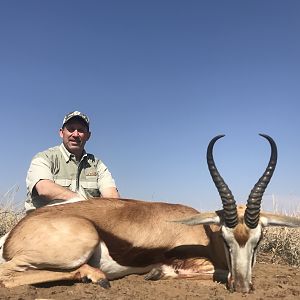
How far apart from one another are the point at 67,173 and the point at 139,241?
9.04 ft

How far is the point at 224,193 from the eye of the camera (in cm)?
540

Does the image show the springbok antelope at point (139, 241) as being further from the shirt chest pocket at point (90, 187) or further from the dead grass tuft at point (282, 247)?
the shirt chest pocket at point (90, 187)

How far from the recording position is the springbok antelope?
4.93 metres

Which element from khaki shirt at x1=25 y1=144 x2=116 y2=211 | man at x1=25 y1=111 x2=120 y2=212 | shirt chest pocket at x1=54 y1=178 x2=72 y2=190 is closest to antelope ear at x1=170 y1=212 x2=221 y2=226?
man at x1=25 y1=111 x2=120 y2=212

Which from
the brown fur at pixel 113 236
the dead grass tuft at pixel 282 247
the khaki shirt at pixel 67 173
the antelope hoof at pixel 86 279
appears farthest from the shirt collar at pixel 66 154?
the dead grass tuft at pixel 282 247

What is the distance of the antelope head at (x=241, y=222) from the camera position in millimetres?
4930

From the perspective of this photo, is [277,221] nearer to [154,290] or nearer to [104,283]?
[154,290]

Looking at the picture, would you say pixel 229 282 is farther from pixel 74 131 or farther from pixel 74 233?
pixel 74 131

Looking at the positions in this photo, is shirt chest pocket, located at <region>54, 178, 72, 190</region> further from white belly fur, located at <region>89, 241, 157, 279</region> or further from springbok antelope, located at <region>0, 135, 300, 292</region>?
white belly fur, located at <region>89, 241, 157, 279</region>

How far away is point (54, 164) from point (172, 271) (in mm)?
3016

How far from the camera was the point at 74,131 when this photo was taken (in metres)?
7.89

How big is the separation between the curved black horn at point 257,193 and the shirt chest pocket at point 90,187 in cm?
347

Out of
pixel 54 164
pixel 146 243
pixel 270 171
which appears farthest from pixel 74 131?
pixel 270 171

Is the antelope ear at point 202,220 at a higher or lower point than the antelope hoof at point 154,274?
higher
